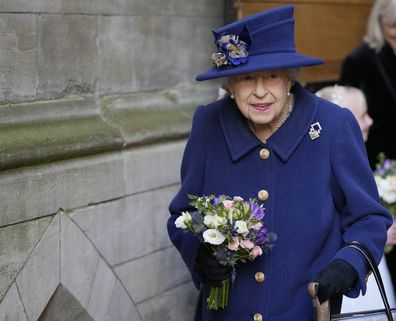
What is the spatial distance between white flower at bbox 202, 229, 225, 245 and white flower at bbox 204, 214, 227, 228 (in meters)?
0.02

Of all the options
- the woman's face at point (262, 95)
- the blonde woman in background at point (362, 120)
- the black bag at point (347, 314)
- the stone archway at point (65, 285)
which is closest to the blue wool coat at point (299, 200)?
the woman's face at point (262, 95)

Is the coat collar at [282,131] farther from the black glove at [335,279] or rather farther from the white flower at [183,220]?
the black glove at [335,279]

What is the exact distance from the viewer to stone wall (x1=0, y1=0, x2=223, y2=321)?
3877 millimetres

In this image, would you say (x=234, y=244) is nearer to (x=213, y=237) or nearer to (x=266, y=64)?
(x=213, y=237)

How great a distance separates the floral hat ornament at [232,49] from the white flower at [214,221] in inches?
23.1

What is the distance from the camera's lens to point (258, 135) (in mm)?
3666

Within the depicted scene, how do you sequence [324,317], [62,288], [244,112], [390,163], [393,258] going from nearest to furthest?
[324,317] < [244,112] < [62,288] < [390,163] < [393,258]

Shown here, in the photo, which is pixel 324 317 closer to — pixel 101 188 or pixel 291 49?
pixel 291 49

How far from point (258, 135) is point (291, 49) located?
0.36 meters

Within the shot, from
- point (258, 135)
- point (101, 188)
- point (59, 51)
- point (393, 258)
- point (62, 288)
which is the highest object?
point (59, 51)

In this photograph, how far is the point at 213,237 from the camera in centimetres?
332

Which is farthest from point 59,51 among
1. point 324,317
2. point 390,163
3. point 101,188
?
point 390,163

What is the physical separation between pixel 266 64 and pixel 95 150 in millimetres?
1168

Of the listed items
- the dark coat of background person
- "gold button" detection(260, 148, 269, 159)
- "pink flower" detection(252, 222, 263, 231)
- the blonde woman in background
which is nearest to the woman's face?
"gold button" detection(260, 148, 269, 159)
